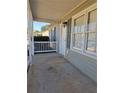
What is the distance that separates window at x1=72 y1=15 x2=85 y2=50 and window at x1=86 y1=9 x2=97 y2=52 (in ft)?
1.63

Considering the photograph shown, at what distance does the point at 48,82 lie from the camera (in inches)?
138

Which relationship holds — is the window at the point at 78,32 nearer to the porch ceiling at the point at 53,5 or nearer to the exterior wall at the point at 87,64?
the exterior wall at the point at 87,64

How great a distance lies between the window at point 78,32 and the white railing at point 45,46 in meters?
3.95

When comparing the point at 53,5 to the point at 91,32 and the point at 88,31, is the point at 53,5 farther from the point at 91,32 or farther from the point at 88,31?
the point at 91,32

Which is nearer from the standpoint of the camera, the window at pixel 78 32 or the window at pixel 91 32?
the window at pixel 91 32

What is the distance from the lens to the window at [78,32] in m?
5.00

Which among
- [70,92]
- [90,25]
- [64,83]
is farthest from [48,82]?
[90,25]

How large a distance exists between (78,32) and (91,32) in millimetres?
1221

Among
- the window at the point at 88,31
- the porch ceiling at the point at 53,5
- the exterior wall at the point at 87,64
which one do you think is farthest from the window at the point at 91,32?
the porch ceiling at the point at 53,5

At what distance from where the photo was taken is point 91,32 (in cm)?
423

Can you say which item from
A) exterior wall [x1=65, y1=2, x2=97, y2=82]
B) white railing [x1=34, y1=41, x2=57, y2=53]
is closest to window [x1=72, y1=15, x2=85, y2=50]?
exterior wall [x1=65, y1=2, x2=97, y2=82]
